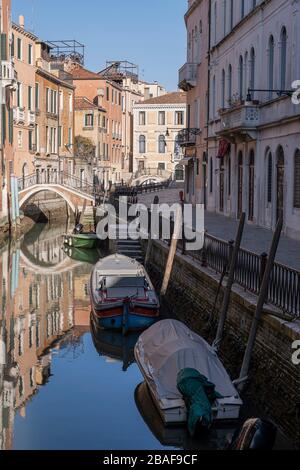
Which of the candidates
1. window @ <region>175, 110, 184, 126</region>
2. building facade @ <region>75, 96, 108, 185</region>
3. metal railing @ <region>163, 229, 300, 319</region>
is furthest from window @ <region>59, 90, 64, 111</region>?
metal railing @ <region>163, 229, 300, 319</region>

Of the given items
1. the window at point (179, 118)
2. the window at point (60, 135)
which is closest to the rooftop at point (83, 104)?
the window at point (60, 135)

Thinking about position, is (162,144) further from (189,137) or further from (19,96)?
(189,137)

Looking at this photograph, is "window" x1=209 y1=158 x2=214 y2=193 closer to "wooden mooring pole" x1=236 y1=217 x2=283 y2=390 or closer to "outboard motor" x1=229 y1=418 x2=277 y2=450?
"wooden mooring pole" x1=236 y1=217 x2=283 y2=390

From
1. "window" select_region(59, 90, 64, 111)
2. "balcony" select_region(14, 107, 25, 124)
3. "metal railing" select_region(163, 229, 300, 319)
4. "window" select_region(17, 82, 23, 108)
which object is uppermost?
"window" select_region(59, 90, 64, 111)

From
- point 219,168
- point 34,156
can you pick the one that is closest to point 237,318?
point 219,168

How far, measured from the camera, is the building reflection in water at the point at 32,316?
1270cm

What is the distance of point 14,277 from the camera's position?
24.5m

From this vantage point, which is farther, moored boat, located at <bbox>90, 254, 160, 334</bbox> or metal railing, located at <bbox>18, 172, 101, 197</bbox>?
metal railing, located at <bbox>18, 172, 101, 197</bbox>

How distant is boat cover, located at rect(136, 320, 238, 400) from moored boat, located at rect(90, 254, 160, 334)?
359cm

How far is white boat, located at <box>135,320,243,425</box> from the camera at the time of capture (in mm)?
10164

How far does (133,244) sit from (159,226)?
4.23 metres

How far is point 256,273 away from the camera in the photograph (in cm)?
1258

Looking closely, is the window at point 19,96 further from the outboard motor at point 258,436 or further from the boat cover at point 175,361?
the outboard motor at point 258,436
